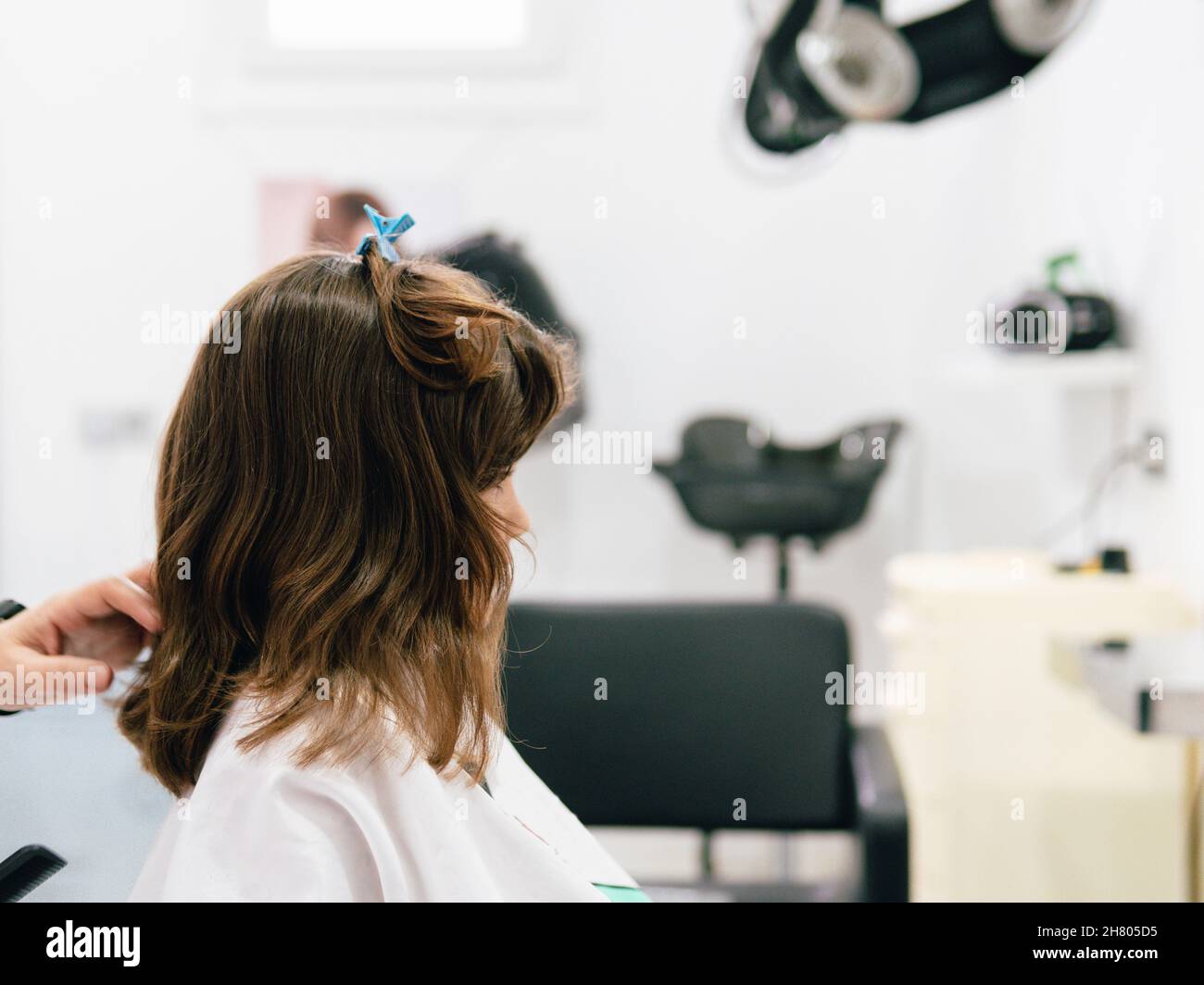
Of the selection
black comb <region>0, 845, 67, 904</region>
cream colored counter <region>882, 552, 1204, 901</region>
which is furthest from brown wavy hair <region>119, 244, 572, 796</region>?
cream colored counter <region>882, 552, 1204, 901</region>

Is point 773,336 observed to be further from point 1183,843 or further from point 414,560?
point 414,560

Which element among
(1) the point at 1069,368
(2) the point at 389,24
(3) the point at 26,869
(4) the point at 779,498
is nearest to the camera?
(3) the point at 26,869

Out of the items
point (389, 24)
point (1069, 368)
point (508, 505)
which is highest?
point (389, 24)

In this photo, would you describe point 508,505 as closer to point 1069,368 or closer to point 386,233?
point 386,233

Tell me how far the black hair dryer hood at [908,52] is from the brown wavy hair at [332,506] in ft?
2.90

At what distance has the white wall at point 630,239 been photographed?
2.75m

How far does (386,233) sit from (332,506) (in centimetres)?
22

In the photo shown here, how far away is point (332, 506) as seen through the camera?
0.78 metres

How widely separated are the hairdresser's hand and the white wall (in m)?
1.79

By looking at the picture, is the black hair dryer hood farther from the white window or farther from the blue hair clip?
the white window

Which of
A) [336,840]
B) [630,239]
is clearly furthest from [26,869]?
[630,239]

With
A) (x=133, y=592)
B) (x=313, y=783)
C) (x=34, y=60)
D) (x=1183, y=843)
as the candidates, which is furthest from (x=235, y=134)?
(x=1183, y=843)
